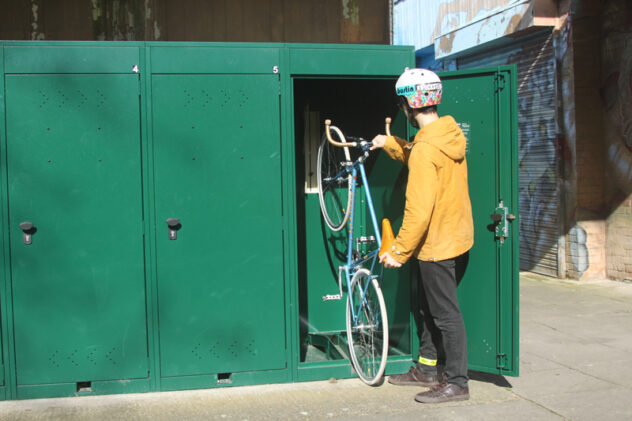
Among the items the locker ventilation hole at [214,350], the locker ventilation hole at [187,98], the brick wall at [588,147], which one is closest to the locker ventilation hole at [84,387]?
the locker ventilation hole at [214,350]

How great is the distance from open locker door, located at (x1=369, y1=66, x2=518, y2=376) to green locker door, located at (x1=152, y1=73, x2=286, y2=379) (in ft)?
4.44

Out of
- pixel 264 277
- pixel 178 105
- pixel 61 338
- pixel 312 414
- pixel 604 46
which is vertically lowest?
pixel 312 414

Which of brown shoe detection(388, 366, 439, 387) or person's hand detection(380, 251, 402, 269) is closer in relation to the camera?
person's hand detection(380, 251, 402, 269)

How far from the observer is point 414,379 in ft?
16.5

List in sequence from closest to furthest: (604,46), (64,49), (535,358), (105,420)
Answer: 1. (105,420)
2. (64,49)
3. (535,358)
4. (604,46)

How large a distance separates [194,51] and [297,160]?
67.7 inches

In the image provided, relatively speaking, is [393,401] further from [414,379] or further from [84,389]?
[84,389]

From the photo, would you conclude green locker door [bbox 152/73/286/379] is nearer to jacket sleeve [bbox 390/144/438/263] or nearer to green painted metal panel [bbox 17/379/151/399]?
green painted metal panel [bbox 17/379/151/399]

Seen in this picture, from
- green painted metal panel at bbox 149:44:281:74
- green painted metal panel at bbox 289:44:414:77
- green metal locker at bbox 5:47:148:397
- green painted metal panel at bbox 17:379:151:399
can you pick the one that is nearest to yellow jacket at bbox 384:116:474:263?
green painted metal panel at bbox 289:44:414:77

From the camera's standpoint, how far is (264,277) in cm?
501

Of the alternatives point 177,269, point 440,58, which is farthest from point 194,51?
point 440,58

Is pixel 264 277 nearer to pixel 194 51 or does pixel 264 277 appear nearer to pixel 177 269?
pixel 177 269

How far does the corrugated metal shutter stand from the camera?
961 centimetres

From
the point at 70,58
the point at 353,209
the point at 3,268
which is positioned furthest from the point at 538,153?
the point at 3,268
